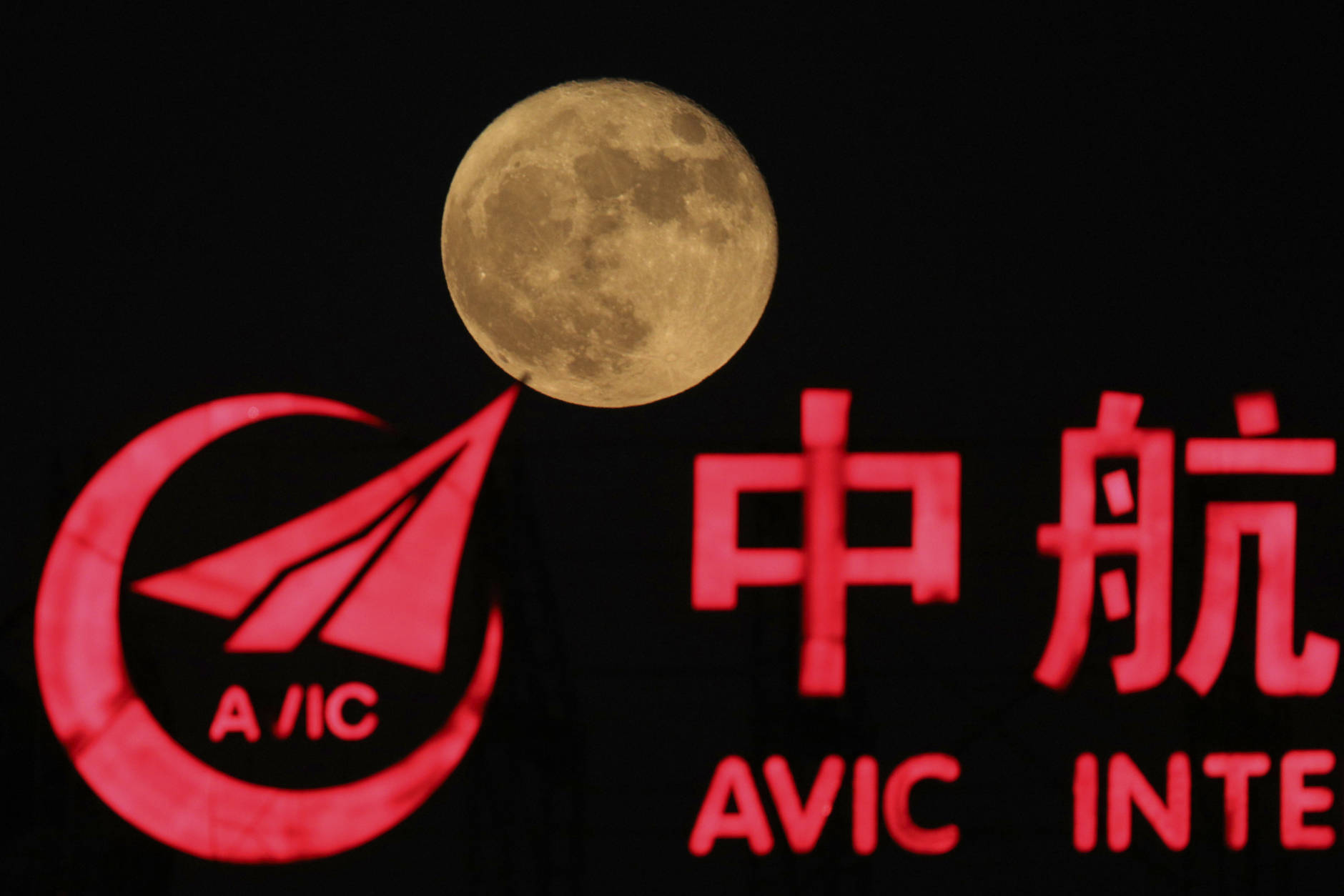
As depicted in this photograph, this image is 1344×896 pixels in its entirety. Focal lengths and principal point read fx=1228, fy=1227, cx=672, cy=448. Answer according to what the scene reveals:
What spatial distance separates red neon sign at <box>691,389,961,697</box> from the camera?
6.36 metres

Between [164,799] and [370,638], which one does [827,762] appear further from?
[164,799]

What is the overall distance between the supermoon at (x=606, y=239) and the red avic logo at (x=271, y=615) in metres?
0.51

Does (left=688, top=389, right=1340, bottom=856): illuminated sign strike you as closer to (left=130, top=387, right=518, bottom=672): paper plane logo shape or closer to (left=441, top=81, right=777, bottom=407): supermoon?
(left=441, top=81, right=777, bottom=407): supermoon

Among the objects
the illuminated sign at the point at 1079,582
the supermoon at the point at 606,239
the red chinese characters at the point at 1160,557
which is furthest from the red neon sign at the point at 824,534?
the supermoon at the point at 606,239

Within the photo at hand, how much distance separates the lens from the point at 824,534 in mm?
6418

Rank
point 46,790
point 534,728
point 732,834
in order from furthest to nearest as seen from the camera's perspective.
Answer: point 534,728
point 46,790
point 732,834

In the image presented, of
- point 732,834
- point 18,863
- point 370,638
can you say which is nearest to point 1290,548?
point 732,834

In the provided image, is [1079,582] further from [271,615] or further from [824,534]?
[271,615]

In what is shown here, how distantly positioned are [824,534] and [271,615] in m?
2.98

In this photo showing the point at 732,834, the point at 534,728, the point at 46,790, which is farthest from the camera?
the point at 534,728

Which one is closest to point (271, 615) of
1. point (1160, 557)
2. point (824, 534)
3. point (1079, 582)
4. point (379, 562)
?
point (379, 562)

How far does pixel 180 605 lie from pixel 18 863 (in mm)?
1904

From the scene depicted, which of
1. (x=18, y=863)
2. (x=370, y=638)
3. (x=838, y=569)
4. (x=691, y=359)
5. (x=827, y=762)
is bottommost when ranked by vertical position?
(x=18, y=863)

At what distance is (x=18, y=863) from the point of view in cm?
702
